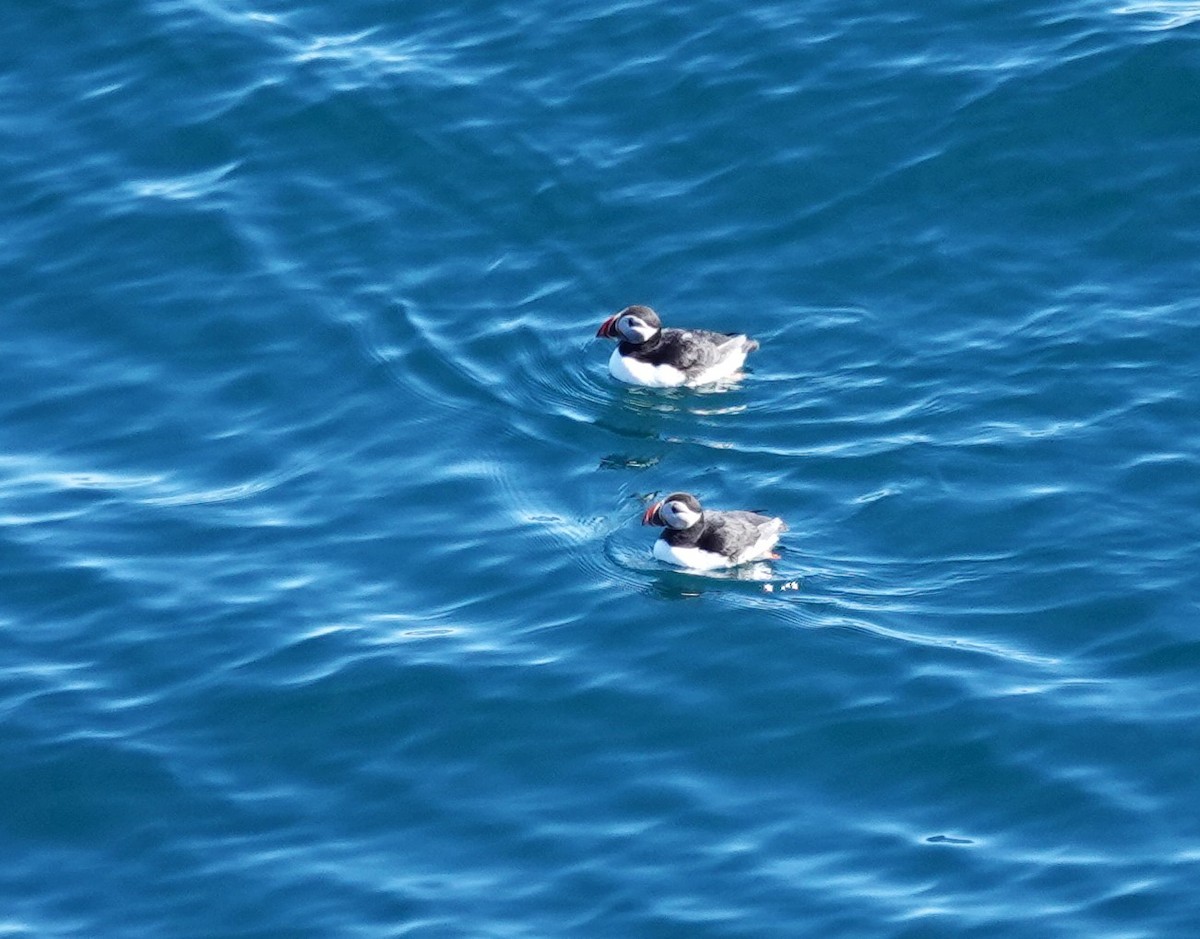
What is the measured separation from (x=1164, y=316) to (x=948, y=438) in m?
2.76

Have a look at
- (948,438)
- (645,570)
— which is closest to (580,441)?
(645,570)

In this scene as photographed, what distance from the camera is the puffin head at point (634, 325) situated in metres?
20.4

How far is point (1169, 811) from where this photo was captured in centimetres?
1465

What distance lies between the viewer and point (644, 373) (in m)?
20.4

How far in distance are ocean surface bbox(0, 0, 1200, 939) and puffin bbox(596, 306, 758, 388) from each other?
0.85 ft

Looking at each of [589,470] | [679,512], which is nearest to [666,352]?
[589,470]

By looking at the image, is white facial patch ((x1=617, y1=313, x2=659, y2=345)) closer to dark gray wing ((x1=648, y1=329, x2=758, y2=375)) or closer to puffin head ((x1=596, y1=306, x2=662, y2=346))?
puffin head ((x1=596, y1=306, x2=662, y2=346))

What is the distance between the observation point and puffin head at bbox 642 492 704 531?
59.5 feet

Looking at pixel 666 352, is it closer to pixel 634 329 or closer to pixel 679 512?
pixel 634 329

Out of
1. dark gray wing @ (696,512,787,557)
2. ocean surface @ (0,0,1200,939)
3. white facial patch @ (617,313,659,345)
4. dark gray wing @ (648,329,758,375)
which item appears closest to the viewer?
ocean surface @ (0,0,1200,939)

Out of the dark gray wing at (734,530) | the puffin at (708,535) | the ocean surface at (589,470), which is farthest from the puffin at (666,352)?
the dark gray wing at (734,530)

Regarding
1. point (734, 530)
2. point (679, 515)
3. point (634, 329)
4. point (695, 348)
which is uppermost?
point (634, 329)

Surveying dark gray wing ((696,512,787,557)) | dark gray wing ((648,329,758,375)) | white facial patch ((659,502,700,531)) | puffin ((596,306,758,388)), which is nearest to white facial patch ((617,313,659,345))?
puffin ((596,306,758,388))

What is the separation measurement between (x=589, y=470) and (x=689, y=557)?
190cm
